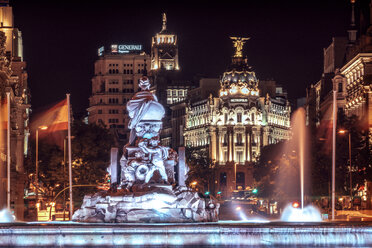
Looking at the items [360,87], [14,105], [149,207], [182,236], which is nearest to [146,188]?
[149,207]

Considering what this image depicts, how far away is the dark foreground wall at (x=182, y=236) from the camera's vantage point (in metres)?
34.7

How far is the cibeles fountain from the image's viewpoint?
44.2 meters

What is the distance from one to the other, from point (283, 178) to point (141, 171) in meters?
71.0

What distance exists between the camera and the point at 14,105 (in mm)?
106312

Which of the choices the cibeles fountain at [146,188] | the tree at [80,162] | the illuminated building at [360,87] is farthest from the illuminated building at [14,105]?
the illuminated building at [360,87]

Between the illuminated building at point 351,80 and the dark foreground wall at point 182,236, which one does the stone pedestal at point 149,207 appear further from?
the illuminated building at point 351,80

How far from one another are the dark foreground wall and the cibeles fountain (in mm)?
8986

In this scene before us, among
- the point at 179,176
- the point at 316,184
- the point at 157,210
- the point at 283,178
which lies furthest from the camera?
the point at 283,178

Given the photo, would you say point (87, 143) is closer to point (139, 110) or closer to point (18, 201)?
point (18, 201)

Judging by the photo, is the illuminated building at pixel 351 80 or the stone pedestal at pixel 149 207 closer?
the stone pedestal at pixel 149 207

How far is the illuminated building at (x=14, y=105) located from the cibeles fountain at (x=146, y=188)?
3447cm

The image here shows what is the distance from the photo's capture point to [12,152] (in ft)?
353

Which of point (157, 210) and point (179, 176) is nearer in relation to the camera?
point (157, 210)

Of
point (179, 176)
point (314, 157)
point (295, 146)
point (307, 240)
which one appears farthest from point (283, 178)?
point (307, 240)
